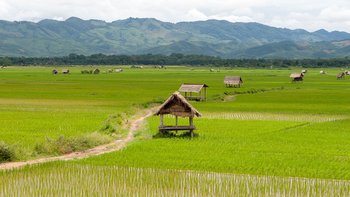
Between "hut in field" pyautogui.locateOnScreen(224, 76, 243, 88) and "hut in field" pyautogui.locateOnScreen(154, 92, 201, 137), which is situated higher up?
"hut in field" pyautogui.locateOnScreen(154, 92, 201, 137)

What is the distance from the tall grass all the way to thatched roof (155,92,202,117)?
776 cm

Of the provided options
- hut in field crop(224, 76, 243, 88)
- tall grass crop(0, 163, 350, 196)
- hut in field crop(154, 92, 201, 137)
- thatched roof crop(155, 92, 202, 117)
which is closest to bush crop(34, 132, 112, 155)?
tall grass crop(0, 163, 350, 196)

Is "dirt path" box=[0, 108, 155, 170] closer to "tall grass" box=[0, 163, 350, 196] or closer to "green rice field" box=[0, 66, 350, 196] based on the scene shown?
"green rice field" box=[0, 66, 350, 196]

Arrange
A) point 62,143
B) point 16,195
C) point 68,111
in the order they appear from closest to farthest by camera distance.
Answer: point 16,195 → point 62,143 → point 68,111

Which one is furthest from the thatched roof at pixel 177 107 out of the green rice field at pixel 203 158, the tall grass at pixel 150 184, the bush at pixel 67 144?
the tall grass at pixel 150 184

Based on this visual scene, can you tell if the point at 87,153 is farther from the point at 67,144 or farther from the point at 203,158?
the point at 203,158

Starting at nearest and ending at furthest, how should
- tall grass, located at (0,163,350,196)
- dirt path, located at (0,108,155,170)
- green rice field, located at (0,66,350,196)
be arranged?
1. tall grass, located at (0,163,350,196)
2. green rice field, located at (0,66,350,196)
3. dirt path, located at (0,108,155,170)

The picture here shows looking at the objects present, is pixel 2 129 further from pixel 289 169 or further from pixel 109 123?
pixel 289 169

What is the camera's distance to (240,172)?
16891mm

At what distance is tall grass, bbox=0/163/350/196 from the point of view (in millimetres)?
14453

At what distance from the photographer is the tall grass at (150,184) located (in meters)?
14.5

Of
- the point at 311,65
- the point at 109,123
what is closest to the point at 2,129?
the point at 109,123

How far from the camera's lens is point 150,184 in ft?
50.4

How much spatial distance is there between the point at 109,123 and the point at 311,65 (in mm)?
160566
